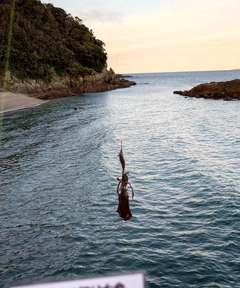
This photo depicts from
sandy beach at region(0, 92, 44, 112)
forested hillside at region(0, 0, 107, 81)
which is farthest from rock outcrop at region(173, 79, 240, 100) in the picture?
Answer: forested hillside at region(0, 0, 107, 81)

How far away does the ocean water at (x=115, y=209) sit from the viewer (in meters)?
15.6

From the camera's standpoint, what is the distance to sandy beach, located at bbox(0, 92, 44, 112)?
80.2 m

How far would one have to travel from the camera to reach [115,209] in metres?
22.5

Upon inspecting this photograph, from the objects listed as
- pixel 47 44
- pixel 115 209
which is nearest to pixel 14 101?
pixel 47 44

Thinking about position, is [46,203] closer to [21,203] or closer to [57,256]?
[21,203]

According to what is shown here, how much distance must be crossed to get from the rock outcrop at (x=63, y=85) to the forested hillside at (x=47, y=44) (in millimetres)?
2441

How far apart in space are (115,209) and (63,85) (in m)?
104

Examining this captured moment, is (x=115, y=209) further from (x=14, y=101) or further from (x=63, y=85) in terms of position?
(x=63, y=85)

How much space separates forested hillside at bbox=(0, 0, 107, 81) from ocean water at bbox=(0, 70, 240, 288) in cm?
6818

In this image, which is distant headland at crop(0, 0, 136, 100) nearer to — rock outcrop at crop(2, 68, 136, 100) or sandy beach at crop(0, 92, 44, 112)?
rock outcrop at crop(2, 68, 136, 100)

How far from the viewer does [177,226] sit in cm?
1939

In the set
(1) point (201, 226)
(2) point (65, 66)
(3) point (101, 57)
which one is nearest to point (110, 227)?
(1) point (201, 226)

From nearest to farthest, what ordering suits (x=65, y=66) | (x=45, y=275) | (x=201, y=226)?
1. (x=45, y=275)
2. (x=201, y=226)
3. (x=65, y=66)

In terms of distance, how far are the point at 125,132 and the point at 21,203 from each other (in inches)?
Result: 1221
